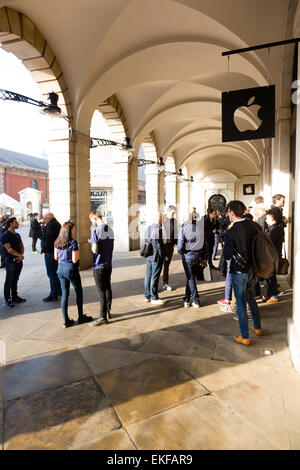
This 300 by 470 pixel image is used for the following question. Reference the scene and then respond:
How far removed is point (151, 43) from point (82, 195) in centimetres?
417

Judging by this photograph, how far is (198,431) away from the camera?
219 cm

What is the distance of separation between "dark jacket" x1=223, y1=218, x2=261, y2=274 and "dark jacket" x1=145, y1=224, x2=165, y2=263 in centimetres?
164

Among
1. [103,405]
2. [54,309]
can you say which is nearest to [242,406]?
[103,405]

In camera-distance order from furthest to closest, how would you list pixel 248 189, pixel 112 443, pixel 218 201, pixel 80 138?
pixel 218 201 < pixel 248 189 < pixel 80 138 < pixel 112 443

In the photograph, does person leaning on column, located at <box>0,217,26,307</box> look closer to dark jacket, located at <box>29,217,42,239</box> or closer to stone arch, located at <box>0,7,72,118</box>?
stone arch, located at <box>0,7,72,118</box>

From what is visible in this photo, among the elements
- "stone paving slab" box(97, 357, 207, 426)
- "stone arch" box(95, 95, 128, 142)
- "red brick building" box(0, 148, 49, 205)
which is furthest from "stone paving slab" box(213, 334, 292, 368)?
"red brick building" box(0, 148, 49, 205)

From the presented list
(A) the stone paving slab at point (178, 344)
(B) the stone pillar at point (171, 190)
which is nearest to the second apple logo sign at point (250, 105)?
(A) the stone paving slab at point (178, 344)

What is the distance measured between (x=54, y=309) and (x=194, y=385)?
313 centimetres

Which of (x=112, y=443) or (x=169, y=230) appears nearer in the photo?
(x=112, y=443)

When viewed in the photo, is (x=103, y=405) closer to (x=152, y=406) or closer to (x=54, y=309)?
(x=152, y=406)

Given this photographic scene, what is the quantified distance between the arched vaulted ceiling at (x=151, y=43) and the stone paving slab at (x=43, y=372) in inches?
156

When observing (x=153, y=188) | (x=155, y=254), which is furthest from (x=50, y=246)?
(x=153, y=188)

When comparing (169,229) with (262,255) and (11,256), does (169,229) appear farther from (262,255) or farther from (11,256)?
(11,256)

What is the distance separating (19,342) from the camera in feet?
12.6
